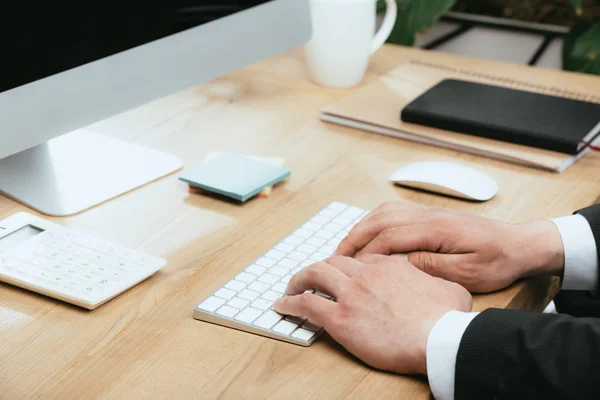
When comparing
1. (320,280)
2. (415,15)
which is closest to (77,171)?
(320,280)

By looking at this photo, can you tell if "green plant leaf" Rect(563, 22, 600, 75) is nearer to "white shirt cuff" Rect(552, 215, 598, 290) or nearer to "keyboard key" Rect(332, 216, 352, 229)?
"white shirt cuff" Rect(552, 215, 598, 290)

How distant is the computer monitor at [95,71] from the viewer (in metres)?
0.84

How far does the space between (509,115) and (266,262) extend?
21.8 inches

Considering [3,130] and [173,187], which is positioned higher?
[3,130]

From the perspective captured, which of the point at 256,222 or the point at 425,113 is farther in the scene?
the point at 425,113

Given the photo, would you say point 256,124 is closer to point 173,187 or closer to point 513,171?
point 173,187

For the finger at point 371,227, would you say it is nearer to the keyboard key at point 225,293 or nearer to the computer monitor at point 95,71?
the keyboard key at point 225,293

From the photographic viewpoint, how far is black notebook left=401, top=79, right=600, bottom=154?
3.69ft

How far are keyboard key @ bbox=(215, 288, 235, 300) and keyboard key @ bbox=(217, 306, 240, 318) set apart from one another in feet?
0.06

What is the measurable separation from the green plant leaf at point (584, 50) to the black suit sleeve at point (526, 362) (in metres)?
1.42

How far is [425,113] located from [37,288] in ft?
2.24

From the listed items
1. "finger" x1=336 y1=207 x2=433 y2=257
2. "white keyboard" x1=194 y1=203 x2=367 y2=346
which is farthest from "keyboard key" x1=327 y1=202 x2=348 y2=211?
"finger" x1=336 y1=207 x2=433 y2=257

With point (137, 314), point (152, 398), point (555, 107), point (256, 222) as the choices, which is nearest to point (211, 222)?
point (256, 222)

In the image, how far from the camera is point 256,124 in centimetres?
125
